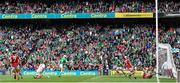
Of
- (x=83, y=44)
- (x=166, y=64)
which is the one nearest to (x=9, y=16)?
(x=83, y=44)

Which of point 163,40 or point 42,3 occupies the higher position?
point 42,3

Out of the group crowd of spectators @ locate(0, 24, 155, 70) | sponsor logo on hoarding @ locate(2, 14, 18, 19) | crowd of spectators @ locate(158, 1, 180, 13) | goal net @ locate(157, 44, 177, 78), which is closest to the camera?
goal net @ locate(157, 44, 177, 78)

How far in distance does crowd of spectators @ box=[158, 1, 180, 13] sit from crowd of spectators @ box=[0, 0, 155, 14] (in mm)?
829

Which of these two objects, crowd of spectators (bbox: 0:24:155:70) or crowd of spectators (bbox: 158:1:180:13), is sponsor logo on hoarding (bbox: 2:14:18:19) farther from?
crowd of spectators (bbox: 158:1:180:13)

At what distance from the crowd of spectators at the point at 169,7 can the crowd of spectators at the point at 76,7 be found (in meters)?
0.83

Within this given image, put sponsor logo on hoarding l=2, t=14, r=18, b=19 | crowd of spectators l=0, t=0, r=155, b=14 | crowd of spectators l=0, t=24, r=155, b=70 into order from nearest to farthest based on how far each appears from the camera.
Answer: crowd of spectators l=0, t=24, r=155, b=70
sponsor logo on hoarding l=2, t=14, r=18, b=19
crowd of spectators l=0, t=0, r=155, b=14

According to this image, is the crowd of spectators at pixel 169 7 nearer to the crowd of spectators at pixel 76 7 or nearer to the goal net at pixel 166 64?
the crowd of spectators at pixel 76 7

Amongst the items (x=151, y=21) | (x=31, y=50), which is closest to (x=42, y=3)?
(x=31, y=50)

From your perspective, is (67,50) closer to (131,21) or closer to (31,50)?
(31,50)

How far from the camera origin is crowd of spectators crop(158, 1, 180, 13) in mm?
52259

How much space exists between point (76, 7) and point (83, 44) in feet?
16.9

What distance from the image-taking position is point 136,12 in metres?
51.9

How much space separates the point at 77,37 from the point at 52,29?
3.53m

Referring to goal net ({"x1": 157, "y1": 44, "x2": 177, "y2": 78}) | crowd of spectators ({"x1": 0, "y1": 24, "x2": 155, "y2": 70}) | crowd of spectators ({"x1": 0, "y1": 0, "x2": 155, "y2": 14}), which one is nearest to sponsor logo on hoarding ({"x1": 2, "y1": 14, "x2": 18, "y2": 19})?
crowd of spectators ({"x1": 0, "y1": 0, "x2": 155, "y2": 14})
